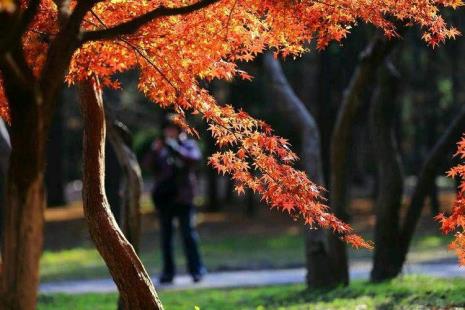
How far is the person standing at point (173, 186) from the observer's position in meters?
14.7

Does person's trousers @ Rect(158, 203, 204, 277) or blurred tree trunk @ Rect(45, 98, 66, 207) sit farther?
blurred tree trunk @ Rect(45, 98, 66, 207)

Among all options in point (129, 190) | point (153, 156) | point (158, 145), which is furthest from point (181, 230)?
point (129, 190)

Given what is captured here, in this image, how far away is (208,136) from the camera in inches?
1137

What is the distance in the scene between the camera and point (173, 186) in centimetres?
1477

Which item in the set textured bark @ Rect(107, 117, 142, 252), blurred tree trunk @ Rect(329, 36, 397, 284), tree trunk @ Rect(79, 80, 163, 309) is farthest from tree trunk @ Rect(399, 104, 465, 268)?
tree trunk @ Rect(79, 80, 163, 309)

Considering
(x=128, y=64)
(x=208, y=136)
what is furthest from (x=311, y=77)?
(x=128, y=64)

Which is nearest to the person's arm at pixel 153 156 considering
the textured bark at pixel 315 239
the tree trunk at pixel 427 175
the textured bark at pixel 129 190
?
the textured bark at pixel 315 239

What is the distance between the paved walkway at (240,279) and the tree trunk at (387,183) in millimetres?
1769

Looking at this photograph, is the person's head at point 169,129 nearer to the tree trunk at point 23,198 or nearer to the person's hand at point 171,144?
the person's hand at point 171,144

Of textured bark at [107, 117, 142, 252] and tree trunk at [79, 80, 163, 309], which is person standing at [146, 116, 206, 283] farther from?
tree trunk at [79, 80, 163, 309]

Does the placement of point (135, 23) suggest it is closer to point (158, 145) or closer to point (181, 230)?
point (158, 145)

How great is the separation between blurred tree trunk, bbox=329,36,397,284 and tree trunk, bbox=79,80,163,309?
4.64 metres

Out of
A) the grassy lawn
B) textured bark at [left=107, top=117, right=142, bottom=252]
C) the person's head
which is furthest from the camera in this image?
the grassy lawn

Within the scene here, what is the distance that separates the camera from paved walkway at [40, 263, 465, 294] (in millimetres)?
14938
